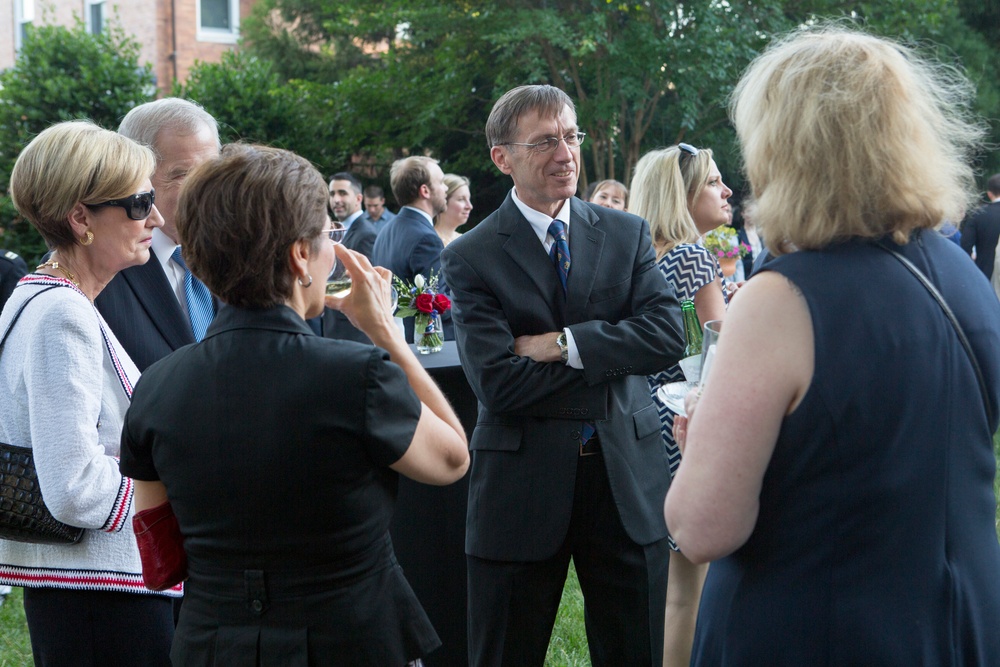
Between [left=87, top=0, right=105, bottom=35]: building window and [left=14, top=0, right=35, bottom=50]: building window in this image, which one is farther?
[left=14, top=0, right=35, bottom=50]: building window

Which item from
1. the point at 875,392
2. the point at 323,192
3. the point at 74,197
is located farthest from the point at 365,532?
the point at 74,197

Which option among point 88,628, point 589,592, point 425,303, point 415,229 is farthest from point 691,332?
→ point 415,229

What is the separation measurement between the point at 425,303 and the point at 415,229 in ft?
8.81

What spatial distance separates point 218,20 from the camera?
23.3 m

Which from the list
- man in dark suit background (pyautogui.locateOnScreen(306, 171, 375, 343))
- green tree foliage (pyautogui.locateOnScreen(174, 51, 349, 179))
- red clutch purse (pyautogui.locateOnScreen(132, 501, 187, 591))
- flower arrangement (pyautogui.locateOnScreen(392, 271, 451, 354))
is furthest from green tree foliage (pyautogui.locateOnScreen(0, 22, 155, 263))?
red clutch purse (pyautogui.locateOnScreen(132, 501, 187, 591))

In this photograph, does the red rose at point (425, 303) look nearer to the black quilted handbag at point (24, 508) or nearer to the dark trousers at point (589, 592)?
the dark trousers at point (589, 592)

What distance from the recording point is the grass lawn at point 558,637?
4.00 m

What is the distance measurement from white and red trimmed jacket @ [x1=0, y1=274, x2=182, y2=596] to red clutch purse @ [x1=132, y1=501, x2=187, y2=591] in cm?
24

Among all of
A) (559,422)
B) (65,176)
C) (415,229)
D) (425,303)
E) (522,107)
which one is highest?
(522,107)

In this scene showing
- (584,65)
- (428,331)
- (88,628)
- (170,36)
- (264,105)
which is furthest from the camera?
(170,36)

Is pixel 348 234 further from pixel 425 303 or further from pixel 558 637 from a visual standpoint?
pixel 558 637

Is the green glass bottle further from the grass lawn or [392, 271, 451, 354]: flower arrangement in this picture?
the grass lawn

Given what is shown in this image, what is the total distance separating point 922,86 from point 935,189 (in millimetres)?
209

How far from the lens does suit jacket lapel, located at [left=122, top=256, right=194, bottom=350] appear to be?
2580 millimetres
